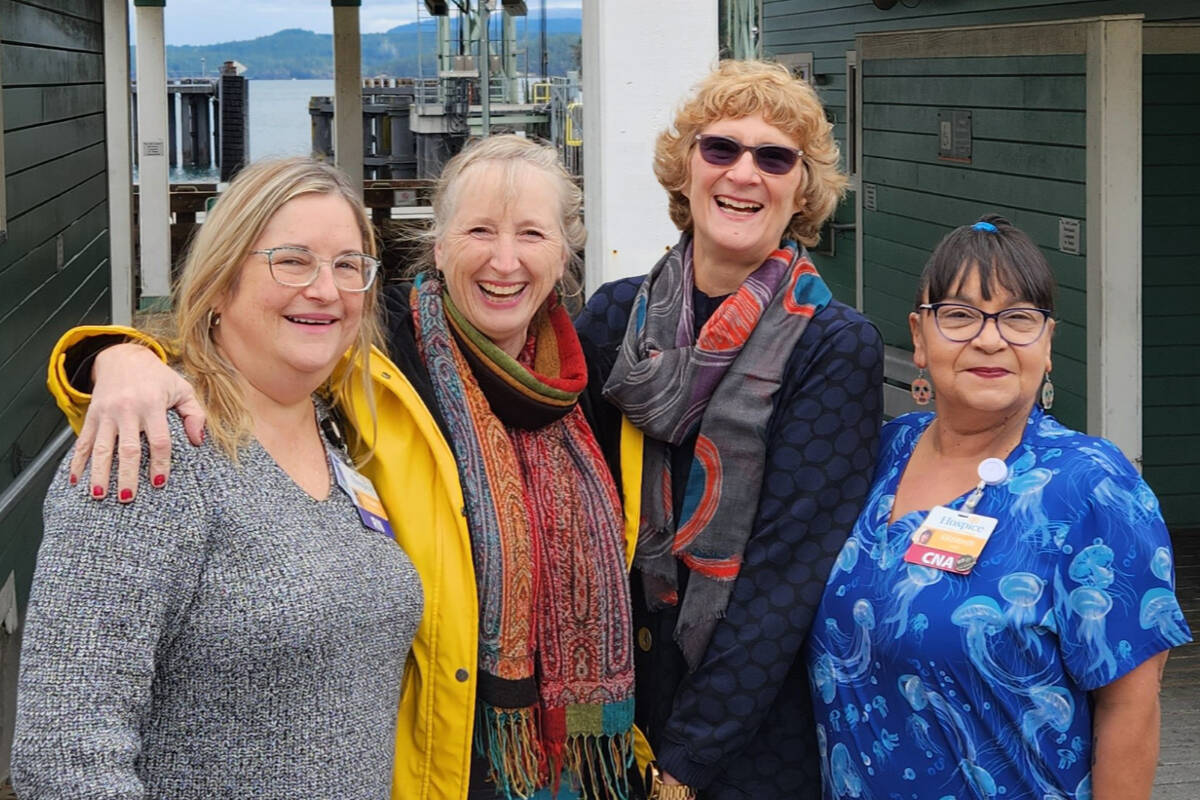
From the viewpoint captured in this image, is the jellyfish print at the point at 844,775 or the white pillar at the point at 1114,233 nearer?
the jellyfish print at the point at 844,775

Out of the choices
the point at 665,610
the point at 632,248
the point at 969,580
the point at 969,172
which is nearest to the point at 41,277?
the point at 632,248

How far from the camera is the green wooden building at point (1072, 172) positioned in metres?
5.71

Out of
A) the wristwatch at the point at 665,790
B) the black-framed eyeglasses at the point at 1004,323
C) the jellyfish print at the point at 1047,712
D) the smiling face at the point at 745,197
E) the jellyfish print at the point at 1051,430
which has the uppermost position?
the smiling face at the point at 745,197

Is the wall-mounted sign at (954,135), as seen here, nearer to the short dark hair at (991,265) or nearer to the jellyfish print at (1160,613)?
the short dark hair at (991,265)

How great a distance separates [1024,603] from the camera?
2117mm

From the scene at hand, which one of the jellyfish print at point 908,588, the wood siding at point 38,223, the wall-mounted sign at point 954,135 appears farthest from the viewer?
the wall-mounted sign at point 954,135

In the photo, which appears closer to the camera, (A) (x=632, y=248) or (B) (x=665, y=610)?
(B) (x=665, y=610)

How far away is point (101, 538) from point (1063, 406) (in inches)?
200

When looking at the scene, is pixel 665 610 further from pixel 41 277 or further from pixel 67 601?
pixel 41 277

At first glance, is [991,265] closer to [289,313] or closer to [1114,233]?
[289,313]

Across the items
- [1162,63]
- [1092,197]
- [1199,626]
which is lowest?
[1199,626]

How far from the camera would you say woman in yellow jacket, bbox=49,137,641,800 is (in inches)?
88.2

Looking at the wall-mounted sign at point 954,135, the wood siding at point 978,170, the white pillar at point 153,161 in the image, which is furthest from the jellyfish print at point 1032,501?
the white pillar at point 153,161

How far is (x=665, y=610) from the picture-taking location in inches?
99.9
